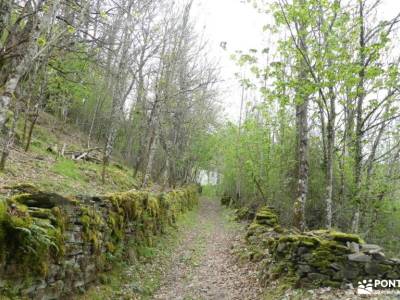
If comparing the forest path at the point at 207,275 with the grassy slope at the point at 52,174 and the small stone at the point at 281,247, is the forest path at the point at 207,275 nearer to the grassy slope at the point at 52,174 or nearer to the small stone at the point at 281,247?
the small stone at the point at 281,247

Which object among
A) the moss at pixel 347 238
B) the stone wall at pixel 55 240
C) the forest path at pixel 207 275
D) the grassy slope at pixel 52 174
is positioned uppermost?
the grassy slope at pixel 52 174

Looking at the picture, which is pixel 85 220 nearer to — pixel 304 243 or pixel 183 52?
pixel 304 243

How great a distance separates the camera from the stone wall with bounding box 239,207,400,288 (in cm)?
540

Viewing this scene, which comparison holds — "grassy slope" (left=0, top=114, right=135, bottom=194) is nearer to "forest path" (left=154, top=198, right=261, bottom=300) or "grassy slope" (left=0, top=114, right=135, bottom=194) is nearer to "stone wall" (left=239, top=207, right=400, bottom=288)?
"forest path" (left=154, top=198, right=261, bottom=300)

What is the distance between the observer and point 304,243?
6277 mm


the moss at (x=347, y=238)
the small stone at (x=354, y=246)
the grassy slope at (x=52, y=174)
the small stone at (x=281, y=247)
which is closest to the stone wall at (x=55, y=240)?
the grassy slope at (x=52, y=174)

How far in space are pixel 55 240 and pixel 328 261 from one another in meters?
4.80

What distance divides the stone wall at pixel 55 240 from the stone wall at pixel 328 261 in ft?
12.2

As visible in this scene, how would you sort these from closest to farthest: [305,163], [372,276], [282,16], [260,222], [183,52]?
[372,276]
[282,16]
[305,163]
[260,222]
[183,52]

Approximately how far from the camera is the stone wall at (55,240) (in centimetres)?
391

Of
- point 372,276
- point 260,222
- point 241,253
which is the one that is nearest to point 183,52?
point 260,222

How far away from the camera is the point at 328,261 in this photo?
5.76 m

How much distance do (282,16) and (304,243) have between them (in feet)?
20.8

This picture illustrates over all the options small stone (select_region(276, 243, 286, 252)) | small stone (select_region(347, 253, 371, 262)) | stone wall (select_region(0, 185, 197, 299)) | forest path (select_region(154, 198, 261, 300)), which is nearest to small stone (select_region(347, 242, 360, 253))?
small stone (select_region(347, 253, 371, 262))
